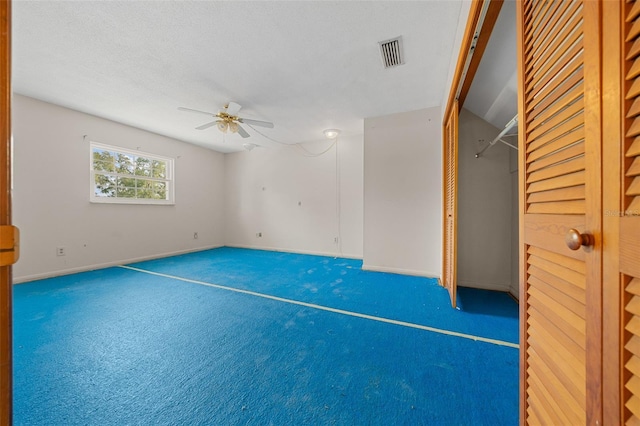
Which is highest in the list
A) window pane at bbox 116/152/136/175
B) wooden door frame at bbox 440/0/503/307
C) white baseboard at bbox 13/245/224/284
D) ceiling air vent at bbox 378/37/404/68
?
ceiling air vent at bbox 378/37/404/68

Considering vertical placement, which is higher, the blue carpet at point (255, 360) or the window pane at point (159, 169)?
the window pane at point (159, 169)

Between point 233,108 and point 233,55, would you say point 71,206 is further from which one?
point 233,55

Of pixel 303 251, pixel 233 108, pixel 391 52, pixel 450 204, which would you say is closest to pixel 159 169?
pixel 233 108

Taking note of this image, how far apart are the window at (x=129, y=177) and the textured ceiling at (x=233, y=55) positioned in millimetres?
827

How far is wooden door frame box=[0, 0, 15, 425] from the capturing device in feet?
1.48

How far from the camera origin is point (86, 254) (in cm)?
365

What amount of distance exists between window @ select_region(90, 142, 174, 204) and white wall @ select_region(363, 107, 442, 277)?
435 cm

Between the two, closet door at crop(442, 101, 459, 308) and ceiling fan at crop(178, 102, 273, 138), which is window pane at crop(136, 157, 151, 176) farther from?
closet door at crop(442, 101, 459, 308)

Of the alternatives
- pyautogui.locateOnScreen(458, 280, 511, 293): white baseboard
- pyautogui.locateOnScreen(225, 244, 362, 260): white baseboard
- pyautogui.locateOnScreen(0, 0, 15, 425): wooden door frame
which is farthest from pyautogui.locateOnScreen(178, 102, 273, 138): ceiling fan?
pyautogui.locateOnScreen(458, 280, 511, 293): white baseboard

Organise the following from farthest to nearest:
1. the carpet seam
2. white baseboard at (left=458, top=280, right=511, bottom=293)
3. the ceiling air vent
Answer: white baseboard at (left=458, top=280, right=511, bottom=293) → the ceiling air vent → the carpet seam

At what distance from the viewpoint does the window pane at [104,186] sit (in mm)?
3791

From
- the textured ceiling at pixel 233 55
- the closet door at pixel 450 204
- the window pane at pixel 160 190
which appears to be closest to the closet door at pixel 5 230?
the textured ceiling at pixel 233 55

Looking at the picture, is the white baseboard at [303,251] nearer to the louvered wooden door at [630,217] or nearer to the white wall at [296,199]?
the white wall at [296,199]

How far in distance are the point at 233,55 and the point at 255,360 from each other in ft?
8.91
